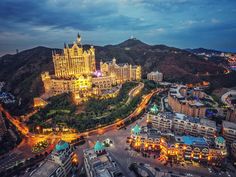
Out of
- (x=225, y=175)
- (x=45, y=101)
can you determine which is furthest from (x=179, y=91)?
(x=45, y=101)

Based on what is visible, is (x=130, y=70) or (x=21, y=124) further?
(x=130, y=70)

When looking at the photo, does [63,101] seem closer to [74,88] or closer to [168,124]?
[74,88]

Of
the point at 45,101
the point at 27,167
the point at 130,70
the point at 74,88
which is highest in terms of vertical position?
the point at 130,70

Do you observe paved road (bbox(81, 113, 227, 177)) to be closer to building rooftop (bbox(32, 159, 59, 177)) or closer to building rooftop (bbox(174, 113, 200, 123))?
Result: building rooftop (bbox(32, 159, 59, 177))

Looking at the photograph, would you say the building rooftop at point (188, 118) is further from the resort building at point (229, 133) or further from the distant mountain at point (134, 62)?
the distant mountain at point (134, 62)

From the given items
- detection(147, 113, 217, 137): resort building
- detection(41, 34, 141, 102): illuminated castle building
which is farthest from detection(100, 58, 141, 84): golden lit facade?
detection(147, 113, 217, 137): resort building

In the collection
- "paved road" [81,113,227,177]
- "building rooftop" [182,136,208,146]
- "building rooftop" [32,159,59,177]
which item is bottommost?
"paved road" [81,113,227,177]

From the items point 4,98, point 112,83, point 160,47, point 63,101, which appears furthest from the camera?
point 160,47

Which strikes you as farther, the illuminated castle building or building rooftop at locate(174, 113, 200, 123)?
the illuminated castle building
